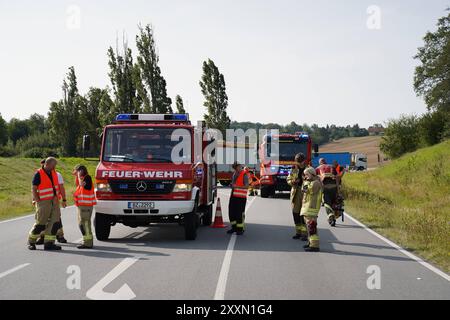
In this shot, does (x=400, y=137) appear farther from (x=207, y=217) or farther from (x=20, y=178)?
(x=207, y=217)

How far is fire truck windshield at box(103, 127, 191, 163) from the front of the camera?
1277 cm

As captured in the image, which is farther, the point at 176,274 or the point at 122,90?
the point at 122,90

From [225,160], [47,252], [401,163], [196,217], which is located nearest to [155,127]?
[196,217]

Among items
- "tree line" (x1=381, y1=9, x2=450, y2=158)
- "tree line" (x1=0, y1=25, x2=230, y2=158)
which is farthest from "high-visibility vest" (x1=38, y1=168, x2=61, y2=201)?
"tree line" (x1=381, y1=9, x2=450, y2=158)

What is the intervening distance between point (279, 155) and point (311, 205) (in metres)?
17.0

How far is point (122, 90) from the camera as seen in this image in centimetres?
4750

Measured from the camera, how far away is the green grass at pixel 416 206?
12.2 metres

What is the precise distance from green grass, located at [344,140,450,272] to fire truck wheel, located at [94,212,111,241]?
6157 mm

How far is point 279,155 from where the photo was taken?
1118 inches

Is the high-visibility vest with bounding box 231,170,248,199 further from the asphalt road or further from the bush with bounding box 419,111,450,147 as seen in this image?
the bush with bounding box 419,111,450,147
